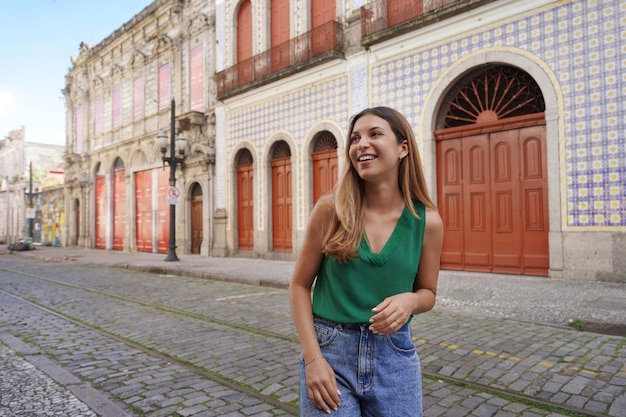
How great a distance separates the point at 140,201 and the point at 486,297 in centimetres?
1918

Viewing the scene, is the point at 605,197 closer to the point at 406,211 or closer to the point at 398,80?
the point at 398,80

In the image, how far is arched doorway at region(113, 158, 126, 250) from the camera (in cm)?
2412

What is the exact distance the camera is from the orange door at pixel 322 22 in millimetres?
13469

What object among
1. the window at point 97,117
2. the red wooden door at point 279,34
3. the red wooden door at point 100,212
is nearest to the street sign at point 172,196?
the red wooden door at point 279,34

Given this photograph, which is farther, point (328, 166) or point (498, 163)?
point (328, 166)

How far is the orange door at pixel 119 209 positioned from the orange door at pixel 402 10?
17.3 m

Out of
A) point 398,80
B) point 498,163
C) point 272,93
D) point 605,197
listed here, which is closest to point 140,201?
point 272,93

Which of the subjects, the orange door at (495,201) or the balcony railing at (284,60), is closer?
the orange door at (495,201)

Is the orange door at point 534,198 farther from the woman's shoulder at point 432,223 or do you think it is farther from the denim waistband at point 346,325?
the denim waistband at point 346,325

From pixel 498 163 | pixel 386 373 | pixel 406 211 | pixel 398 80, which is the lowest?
pixel 386 373

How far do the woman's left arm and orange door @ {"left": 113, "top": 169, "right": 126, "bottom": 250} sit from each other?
24535mm

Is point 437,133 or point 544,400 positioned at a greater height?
point 437,133

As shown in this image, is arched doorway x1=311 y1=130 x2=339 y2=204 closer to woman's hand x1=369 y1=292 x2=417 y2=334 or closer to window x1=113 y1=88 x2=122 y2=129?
woman's hand x1=369 y1=292 x2=417 y2=334

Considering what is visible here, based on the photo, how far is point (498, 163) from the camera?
33.3ft
